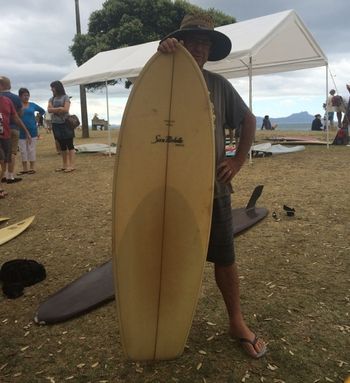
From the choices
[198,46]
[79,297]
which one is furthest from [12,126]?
[198,46]

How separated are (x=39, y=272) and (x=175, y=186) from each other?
185cm

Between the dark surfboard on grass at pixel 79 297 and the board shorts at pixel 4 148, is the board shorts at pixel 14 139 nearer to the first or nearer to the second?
the board shorts at pixel 4 148

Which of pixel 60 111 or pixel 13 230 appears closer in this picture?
pixel 13 230

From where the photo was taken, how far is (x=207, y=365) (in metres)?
2.32

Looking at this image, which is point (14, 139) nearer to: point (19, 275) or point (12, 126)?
point (12, 126)

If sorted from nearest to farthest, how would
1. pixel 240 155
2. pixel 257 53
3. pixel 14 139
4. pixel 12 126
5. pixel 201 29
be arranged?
pixel 201 29 < pixel 240 155 < pixel 12 126 < pixel 14 139 < pixel 257 53

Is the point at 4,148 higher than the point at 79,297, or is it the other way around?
the point at 4,148

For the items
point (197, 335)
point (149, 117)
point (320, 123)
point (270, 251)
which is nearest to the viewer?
point (149, 117)

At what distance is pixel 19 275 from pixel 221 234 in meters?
1.93

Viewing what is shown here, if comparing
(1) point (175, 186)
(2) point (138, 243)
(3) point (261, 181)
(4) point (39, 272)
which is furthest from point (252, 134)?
(3) point (261, 181)

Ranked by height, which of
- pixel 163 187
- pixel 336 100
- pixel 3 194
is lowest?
pixel 3 194

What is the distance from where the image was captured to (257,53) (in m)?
8.97

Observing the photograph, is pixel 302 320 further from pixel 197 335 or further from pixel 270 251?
pixel 270 251

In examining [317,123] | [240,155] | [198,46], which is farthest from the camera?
[317,123]
